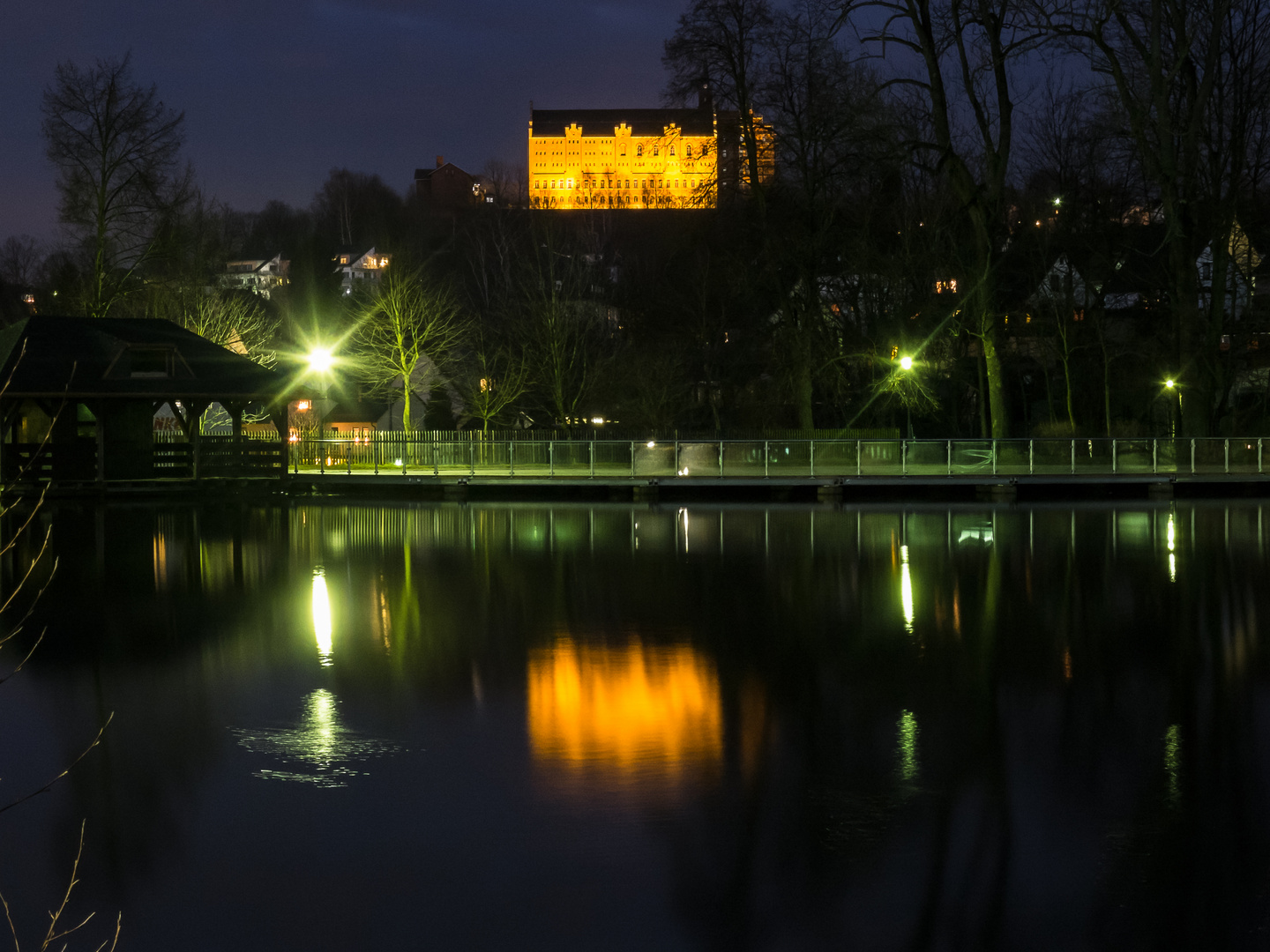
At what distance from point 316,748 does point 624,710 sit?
2.49m

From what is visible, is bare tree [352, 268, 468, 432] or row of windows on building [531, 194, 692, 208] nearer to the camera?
bare tree [352, 268, 468, 432]

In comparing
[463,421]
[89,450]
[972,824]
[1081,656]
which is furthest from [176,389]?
[972,824]

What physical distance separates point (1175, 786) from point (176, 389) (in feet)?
111

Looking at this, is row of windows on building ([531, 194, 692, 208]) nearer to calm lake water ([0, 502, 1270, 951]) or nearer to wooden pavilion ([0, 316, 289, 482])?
wooden pavilion ([0, 316, 289, 482])

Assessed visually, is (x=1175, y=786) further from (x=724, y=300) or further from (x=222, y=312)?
(x=222, y=312)

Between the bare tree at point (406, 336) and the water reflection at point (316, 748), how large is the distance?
3892 centimetres

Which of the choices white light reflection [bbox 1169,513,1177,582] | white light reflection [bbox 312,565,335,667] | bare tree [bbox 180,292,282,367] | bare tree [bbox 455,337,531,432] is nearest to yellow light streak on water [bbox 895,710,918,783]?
white light reflection [bbox 312,565,335,667]

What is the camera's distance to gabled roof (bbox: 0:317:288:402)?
36.3m

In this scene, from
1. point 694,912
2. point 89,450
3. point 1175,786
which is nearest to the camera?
point 694,912

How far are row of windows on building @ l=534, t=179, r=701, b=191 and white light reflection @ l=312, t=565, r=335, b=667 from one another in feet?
122

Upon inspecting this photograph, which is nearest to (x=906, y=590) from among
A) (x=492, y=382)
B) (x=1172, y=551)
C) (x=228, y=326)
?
(x=1172, y=551)

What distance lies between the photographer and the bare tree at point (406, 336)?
168ft

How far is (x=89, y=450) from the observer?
1471 inches

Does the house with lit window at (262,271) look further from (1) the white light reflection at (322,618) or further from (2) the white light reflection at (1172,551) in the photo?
(1) the white light reflection at (322,618)
